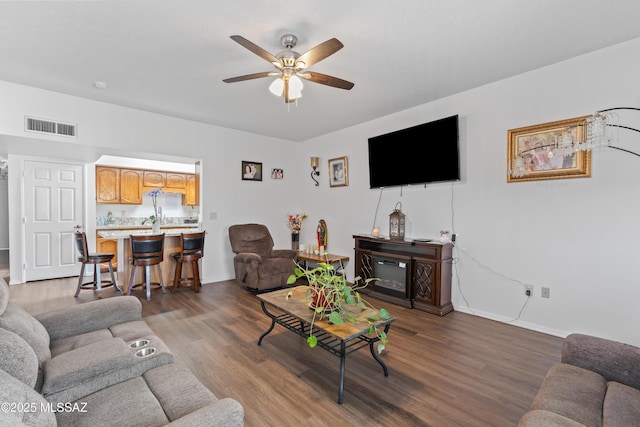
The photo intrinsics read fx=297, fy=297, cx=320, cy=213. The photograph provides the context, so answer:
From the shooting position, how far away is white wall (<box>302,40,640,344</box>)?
8.64 ft

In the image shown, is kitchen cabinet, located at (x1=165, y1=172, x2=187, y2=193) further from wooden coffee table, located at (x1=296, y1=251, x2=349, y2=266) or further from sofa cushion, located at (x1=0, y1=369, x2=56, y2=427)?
sofa cushion, located at (x1=0, y1=369, x2=56, y2=427)

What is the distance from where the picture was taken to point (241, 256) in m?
4.52

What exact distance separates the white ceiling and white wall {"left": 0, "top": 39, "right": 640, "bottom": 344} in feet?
0.83

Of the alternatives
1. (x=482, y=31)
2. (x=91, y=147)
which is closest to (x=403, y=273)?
(x=482, y=31)

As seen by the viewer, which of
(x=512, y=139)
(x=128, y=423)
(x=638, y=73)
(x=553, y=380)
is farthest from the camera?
(x=512, y=139)

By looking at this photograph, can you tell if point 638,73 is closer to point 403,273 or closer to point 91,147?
point 403,273

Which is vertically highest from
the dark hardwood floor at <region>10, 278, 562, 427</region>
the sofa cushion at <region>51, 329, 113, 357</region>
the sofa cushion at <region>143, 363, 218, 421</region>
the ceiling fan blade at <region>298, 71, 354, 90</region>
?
the ceiling fan blade at <region>298, 71, 354, 90</region>

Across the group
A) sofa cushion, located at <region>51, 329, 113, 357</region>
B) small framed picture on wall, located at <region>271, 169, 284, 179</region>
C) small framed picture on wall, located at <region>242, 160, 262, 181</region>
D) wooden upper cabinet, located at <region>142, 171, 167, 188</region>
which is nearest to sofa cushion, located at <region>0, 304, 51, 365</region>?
sofa cushion, located at <region>51, 329, 113, 357</region>

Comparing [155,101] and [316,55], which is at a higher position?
[155,101]

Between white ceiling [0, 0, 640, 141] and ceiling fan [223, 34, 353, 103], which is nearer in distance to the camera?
white ceiling [0, 0, 640, 141]

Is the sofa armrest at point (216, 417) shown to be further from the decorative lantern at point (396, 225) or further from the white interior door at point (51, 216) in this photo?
the white interior door at point (51, 216)

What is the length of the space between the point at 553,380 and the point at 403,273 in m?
2.43

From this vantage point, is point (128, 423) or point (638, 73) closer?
point (128, 423)

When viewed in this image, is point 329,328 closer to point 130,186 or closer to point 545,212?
point 545,212
